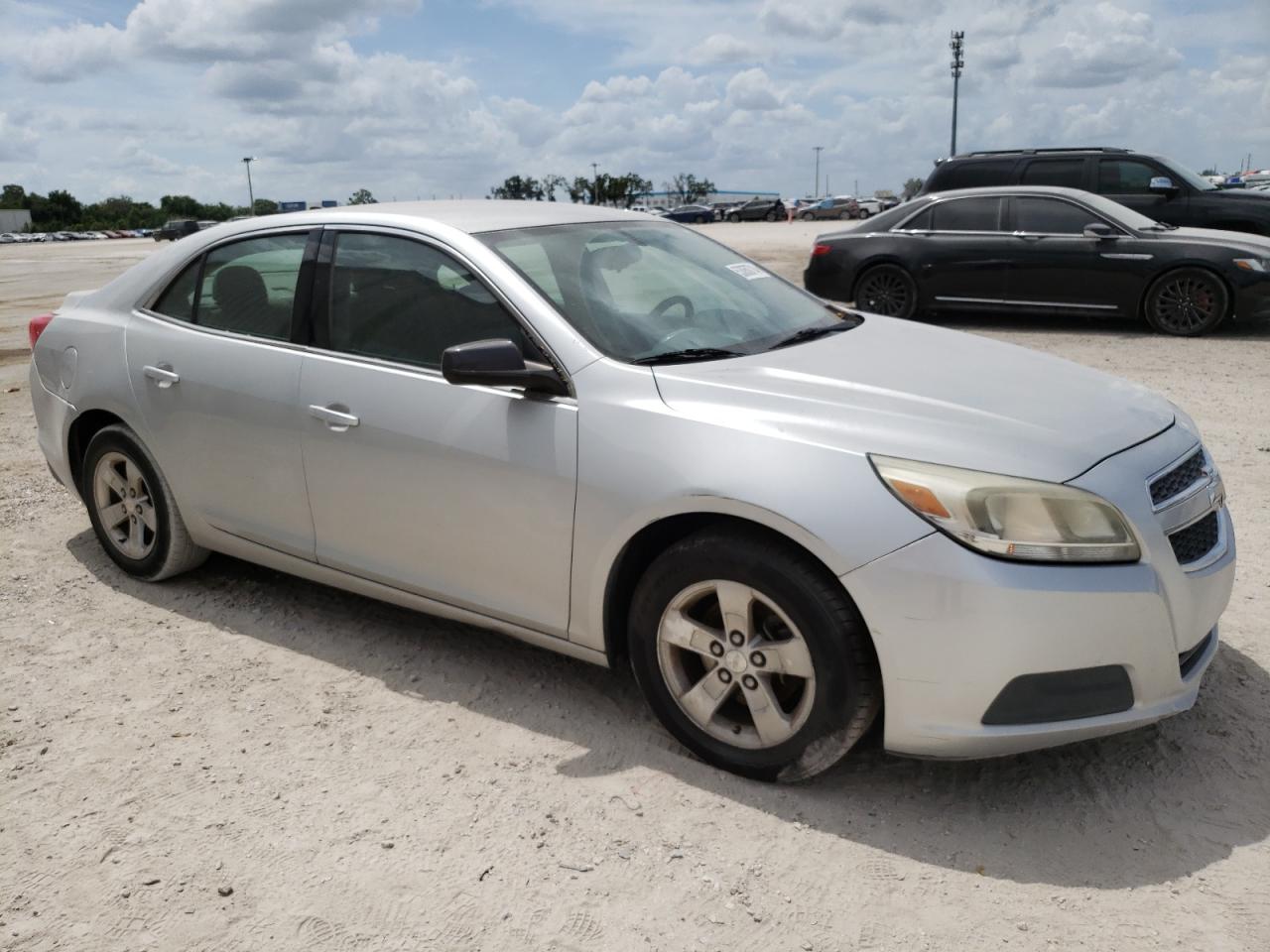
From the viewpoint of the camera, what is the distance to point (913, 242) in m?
12.1

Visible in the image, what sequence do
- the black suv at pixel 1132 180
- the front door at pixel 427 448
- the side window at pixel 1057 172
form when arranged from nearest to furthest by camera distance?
1. the front door at pixel 427 448
2. the black suv at pixel 1132 180
3. the side window at pixel 1057 172

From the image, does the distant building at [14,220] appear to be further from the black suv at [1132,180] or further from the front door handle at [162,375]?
the front door handle at [162,375]

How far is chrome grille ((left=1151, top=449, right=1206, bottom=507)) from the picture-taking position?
2.98 meters

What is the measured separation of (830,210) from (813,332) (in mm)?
61954

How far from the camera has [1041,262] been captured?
11492 mm

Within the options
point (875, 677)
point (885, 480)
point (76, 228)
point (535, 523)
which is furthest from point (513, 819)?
point (76, 228)

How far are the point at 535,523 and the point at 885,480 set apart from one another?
1.08 m

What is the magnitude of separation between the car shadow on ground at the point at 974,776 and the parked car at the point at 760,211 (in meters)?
61.8

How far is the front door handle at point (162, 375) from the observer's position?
4.31 metres

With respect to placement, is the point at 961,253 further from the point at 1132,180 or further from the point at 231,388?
the point at 231,388

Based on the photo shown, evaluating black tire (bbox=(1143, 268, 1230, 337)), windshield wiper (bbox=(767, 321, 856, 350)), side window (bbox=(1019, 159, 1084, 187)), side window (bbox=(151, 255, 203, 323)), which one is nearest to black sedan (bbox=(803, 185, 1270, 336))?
black tire (bbox=(1143, 268, 1230, 337))

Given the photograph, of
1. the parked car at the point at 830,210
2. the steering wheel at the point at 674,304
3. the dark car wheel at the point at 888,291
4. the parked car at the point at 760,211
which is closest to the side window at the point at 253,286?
the steering wheel at the point at 674,304

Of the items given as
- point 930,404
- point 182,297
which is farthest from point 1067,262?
point 182,297

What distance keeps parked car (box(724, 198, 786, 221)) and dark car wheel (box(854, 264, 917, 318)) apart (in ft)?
174
